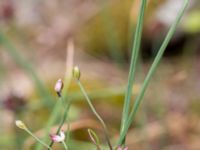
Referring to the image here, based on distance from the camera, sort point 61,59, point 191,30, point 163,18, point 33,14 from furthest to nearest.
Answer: point 33,14
point 61,59
point 163,18
point 191,30

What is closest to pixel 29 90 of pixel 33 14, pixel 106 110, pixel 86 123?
pixel 106 110

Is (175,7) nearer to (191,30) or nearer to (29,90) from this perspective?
(191,30)

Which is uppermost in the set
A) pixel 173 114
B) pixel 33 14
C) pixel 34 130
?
pixel 34 130

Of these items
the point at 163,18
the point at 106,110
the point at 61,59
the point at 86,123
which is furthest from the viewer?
the point at 61,59

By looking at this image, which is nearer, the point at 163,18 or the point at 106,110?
the point at 106,110

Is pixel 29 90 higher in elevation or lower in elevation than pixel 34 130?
lower

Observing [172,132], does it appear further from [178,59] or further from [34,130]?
[178,59]
